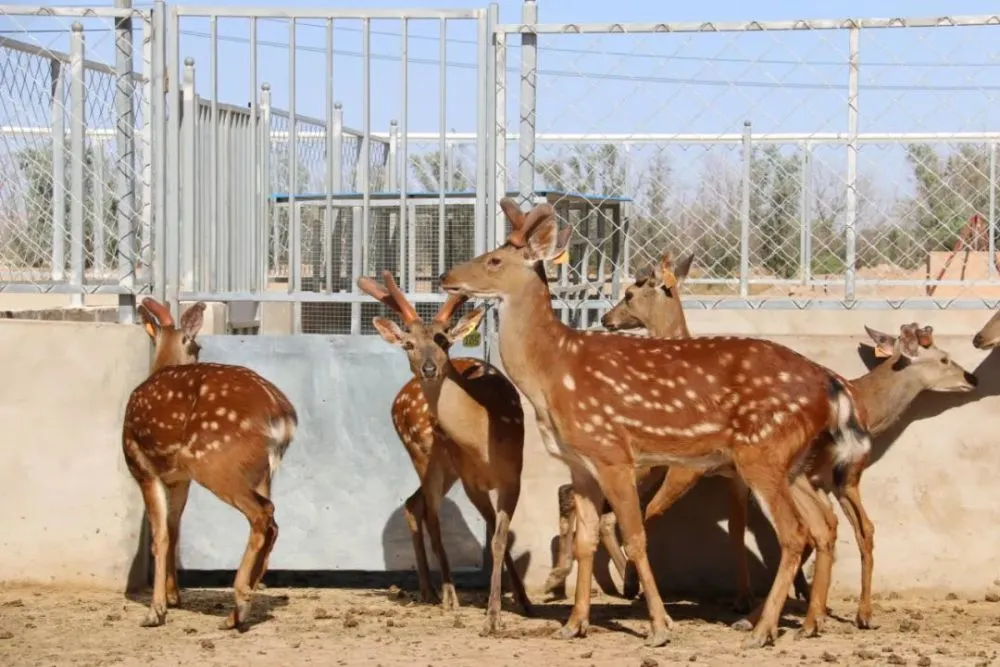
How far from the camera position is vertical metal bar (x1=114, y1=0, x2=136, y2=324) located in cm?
1042

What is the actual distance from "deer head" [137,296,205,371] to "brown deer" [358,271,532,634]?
1.06m

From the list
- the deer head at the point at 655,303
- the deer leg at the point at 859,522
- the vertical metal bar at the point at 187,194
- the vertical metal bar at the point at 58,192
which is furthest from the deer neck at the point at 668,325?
the vertical metal bar at the point at 58,192

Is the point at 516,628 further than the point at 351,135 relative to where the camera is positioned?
No

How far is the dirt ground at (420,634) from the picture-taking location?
27.4ft

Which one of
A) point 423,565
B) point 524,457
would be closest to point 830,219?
point 524,457

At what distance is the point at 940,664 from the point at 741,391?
168cm

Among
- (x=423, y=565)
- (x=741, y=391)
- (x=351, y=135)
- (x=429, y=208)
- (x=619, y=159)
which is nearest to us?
(x=741, y=391)

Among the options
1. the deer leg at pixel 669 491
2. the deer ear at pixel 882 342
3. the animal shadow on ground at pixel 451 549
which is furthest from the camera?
the animal shadow on ground at pixel 451 549

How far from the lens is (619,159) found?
1212 centimetres

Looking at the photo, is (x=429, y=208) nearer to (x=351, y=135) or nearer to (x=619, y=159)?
(x=619, y=159)

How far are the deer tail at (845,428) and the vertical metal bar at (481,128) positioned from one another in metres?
2.42

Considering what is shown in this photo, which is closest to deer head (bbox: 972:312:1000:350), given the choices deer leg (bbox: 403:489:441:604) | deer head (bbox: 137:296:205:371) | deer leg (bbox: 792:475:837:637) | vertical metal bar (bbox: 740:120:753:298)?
deer leg (bbox: 792:475:837:637)

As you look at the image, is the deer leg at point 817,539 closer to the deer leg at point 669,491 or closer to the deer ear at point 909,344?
the deer leg at point 669,491

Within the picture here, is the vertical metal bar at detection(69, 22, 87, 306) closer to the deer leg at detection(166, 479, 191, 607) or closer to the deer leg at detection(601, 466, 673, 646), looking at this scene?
the deer leg at detection(166, 479, 191, 607)
